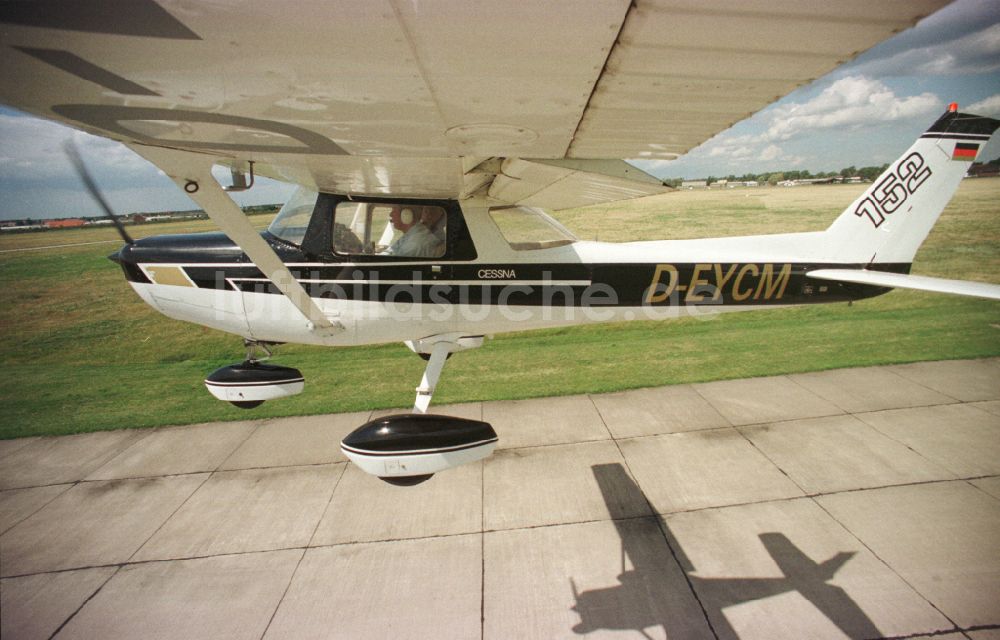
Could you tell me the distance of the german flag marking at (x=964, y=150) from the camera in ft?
14.5

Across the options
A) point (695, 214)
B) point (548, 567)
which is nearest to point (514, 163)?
point (548, 567)

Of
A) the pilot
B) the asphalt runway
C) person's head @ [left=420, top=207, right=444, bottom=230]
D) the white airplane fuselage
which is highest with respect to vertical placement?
person's head @ [left=420, top=207, right=444, bottom=230]

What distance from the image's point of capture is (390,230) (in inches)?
138

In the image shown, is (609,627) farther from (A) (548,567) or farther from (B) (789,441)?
(B) (789,441)

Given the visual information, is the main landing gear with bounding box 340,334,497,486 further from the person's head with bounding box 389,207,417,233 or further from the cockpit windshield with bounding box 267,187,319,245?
the cockpit windshield with bounding box 267,187,319,245

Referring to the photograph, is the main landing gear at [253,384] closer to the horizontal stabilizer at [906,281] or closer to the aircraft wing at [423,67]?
the aircraft wing at [423,67]

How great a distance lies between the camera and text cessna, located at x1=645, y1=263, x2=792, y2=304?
3.99 meters

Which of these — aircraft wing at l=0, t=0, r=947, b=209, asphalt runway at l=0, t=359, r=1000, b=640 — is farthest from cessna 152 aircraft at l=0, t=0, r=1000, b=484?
asphalt runway at l=0, t=359, r=1000, b=640

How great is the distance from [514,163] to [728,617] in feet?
11.1

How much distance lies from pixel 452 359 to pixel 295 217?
417 centimetres

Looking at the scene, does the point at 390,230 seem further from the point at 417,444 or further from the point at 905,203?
the point at 905,203

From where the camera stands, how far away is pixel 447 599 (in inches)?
115

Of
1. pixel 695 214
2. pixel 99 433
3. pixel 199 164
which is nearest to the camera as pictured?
pixel 199 164

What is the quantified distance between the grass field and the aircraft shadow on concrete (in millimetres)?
2959
